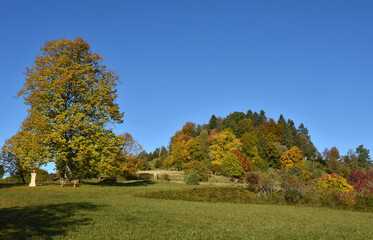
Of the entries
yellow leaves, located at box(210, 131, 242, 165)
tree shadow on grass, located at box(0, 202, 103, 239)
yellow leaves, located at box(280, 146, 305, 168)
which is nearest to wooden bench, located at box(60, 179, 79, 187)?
tree shadow on grass, located at box(0, 202, 103, 239)

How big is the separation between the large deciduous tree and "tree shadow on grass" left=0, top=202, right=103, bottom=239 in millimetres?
12122

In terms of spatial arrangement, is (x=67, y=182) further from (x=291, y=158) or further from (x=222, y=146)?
(x=291, y=158)

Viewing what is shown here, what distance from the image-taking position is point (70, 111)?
24047 mm

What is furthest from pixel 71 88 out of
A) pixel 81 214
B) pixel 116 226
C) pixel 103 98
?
pixel 116 226

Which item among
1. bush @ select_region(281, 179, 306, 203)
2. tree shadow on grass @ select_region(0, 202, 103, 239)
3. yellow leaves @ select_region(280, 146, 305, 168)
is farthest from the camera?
yellow leaves @ select_region(280, 146, 305, 168)

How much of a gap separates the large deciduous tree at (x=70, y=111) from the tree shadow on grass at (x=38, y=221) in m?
12.1

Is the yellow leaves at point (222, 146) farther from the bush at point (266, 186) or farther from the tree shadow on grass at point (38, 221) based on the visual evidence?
the tree shadow on grass at point (38, 221)

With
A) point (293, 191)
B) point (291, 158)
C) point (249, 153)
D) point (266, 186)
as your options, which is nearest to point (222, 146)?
point (249, 153)

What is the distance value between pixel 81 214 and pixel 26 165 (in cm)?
1514

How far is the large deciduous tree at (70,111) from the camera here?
76.2 ft

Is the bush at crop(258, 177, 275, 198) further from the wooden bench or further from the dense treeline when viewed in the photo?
the dense treeline

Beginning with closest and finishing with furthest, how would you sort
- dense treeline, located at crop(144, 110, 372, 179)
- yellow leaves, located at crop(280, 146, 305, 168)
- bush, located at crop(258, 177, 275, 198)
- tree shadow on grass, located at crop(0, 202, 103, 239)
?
tree shadow on grass, located at crop(0, 202, 103, 239) → bush, located at crop(258, 177, 275, 198) → dense treeline, located at crop(144, 110, 372, 179) → yellow leaves, located at crop(280, 146, 305, 168)

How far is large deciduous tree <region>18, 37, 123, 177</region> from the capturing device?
23.2 metres

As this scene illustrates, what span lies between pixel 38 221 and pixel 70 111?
1674 cm
